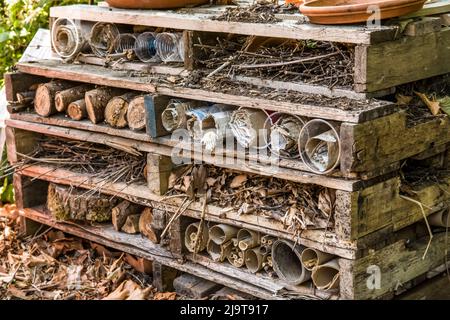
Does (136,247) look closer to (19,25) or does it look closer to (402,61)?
(402,61)

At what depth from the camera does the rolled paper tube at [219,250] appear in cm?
442

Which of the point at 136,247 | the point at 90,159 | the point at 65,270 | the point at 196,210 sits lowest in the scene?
the point at 65,270

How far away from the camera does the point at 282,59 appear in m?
4.26

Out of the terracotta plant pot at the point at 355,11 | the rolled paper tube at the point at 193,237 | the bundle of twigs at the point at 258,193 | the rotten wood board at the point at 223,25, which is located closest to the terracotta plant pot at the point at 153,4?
the rotten wood board at the point at 223,25

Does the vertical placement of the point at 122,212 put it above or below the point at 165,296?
above

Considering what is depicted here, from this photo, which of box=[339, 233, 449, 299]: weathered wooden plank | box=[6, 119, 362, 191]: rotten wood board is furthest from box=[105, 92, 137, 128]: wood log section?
box=[339, 233, 449, 299]: weathered wooden plank

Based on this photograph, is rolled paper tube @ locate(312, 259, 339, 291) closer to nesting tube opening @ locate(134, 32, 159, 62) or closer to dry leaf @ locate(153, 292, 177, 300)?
dry leaf @ locate(153, 292, 177, 300)

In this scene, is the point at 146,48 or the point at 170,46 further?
the point at 146,48

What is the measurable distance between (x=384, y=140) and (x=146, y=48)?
1.72 meters

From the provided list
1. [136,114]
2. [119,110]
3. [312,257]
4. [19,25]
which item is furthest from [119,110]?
[19,25]

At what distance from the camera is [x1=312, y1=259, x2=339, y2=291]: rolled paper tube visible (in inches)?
156

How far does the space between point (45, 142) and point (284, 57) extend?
1.97 metres

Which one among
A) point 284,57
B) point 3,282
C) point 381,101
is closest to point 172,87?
point 284,57

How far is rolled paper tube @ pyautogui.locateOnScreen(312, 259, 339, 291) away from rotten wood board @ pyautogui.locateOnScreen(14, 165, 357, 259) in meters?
0.11
